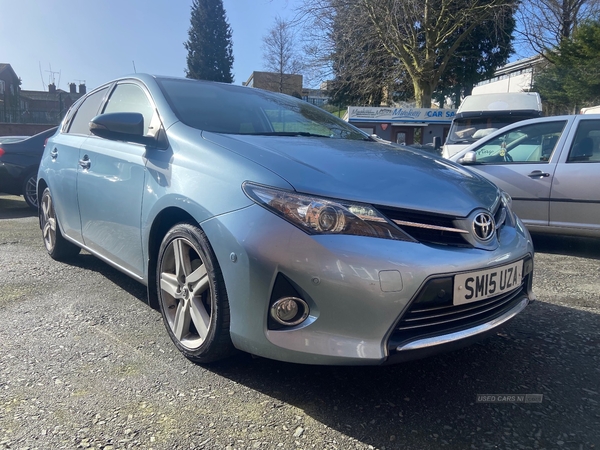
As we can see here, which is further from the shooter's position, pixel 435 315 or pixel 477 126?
pixel 477 126

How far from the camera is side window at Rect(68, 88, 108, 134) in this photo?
397 cm

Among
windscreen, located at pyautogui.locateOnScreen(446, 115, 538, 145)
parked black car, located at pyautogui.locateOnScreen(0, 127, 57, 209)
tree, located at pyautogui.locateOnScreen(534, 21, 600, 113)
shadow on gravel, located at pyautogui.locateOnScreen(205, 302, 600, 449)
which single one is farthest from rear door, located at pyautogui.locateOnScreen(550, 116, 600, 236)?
tree, located at pyautogui.locateOnScreen(534, 21, 600, 113)

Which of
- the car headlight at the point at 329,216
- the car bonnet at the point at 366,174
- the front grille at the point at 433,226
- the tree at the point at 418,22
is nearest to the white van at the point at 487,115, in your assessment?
the car bonnet at the point at 366,174

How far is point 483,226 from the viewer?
2.23 metres

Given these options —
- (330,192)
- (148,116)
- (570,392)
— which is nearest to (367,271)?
(330,192)

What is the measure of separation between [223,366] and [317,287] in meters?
0.84

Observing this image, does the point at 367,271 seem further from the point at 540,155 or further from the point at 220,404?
the point at 540,155

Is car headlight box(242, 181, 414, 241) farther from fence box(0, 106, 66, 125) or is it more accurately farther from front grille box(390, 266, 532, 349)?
fence box(0, 106, 66, 125)

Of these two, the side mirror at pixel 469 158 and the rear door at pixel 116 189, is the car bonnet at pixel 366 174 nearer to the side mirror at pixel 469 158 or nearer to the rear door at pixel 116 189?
the rear door at pixel 116 189

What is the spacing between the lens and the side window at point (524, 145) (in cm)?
512

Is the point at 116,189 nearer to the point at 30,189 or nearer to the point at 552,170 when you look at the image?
the point at 552,170

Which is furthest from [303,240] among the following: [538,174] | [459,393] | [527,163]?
[527,163]

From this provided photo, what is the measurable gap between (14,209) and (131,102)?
6.65 meters

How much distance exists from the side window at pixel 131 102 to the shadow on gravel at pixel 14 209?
506 cm
